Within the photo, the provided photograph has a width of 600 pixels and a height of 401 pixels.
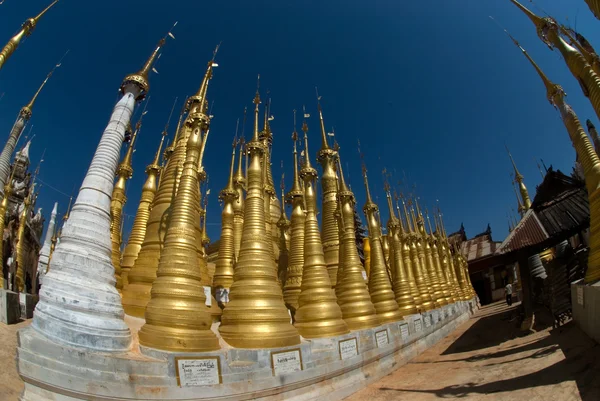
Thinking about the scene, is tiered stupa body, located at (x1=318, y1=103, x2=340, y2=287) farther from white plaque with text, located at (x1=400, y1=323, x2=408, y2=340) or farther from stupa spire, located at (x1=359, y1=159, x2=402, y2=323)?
white plaque with text, located at (x1=400, y1=323, x2=408, y2=340)

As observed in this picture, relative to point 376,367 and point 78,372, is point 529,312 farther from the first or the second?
point 78,372

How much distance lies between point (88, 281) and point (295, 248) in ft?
23.6

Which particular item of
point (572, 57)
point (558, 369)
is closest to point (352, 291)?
point (558, 369)

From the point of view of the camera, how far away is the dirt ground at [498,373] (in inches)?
246

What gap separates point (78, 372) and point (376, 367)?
25.6 ft

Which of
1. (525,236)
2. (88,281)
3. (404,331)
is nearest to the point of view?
(88,281)

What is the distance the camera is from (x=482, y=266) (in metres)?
42.1

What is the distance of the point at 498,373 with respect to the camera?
846cm

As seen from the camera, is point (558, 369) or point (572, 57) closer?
point (558, 369)

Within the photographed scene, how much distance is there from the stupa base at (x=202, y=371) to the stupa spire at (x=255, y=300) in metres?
0.26

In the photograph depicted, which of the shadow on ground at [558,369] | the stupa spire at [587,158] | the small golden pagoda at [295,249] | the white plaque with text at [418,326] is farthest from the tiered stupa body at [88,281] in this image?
the white plaque with text at [418,326]

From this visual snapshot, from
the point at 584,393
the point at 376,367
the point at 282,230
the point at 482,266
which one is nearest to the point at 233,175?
the point at 282,230

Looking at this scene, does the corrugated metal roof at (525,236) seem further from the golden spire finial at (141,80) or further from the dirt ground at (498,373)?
the golden spire finial at (141,80)

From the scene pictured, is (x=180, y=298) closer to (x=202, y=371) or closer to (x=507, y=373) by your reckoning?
(x=202, y=371)
